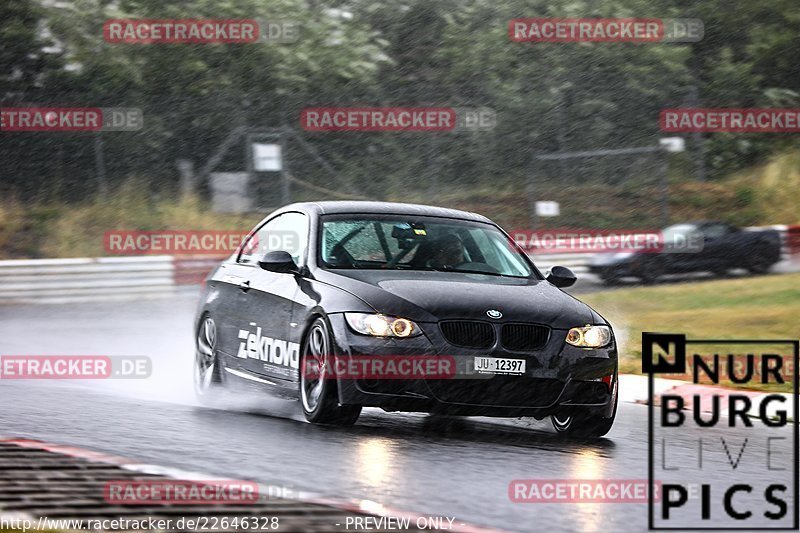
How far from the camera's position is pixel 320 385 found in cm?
913

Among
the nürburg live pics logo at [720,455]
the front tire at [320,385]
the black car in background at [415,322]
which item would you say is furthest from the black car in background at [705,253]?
the front tire at [320,385]

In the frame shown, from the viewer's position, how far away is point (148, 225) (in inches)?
1233

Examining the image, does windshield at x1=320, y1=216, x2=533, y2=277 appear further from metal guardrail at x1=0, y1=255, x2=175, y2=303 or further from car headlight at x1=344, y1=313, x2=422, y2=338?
metal guardrail at x1=0, y1=255, x2=175, y2=303

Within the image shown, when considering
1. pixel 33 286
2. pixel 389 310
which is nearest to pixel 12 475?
pixel 389 310

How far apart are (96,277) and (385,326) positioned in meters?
15.1

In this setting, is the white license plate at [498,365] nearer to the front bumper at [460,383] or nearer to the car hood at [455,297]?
the front bumper at [460,383]

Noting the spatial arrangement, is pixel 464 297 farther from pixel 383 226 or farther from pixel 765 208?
pixel 765 208

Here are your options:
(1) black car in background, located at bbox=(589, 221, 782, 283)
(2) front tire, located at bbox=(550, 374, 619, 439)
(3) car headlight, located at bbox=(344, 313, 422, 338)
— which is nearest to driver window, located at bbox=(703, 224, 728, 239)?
(1) black car in background, located at bbox=(589, 221, 782, 283)

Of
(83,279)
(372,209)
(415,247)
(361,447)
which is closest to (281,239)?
(372,209)

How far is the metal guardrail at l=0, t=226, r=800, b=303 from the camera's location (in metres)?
22.5

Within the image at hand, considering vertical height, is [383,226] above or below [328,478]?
above

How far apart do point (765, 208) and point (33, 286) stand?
19181 millimetres

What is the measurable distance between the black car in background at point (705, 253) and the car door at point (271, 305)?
16.9 meters

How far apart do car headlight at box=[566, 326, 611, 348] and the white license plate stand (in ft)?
1.28
